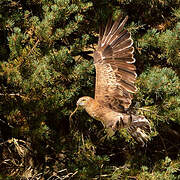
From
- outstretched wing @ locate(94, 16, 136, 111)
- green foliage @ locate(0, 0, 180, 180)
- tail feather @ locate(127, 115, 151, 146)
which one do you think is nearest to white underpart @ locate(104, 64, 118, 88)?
outstretched wing @ locate(94, 16, 136, 111)

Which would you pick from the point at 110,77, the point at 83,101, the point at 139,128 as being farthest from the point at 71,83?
the point at 139,128

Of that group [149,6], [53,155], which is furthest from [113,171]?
[149,6]

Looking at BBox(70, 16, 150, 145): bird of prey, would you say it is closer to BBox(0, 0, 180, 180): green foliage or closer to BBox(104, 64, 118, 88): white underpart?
BBox(104, 64, 118, 88): white underpart

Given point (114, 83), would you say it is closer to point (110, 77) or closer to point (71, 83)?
point (110, 77)

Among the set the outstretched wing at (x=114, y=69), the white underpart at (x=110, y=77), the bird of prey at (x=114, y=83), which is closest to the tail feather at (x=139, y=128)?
the bird of prey at (x=114, y=83)

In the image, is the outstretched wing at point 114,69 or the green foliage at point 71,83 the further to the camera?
the outstretched wing at point 114,69

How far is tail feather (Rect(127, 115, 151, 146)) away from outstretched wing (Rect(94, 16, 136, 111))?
0.13m

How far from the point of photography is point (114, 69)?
2.64 metres

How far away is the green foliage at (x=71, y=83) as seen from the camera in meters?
2.42

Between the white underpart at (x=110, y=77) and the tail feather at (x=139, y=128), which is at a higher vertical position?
the white underpart at (x=110, y=77)

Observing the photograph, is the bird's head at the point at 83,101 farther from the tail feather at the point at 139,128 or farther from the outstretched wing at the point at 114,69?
the tail feather at the point at 139,128

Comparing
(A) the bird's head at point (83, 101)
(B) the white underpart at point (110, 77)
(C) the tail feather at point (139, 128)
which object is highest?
(B) the white underpart at point (110, 77)

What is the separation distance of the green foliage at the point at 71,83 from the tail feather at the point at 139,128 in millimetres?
74

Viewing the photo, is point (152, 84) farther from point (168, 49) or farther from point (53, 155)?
point (53, 155)
